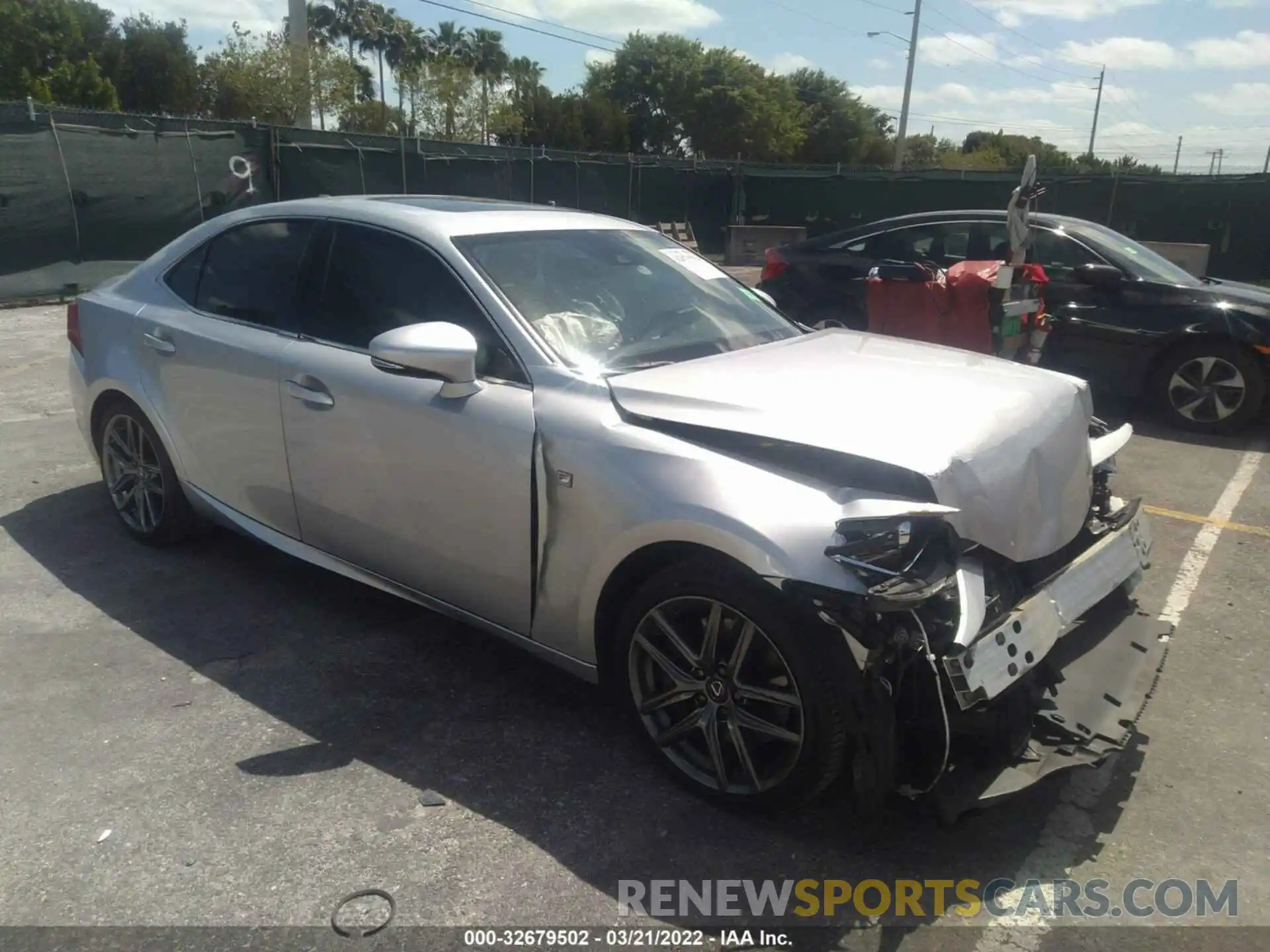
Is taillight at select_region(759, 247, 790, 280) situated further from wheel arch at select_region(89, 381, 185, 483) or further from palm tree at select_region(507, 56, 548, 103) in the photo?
palm tree at select_region(507, 56, 548, 103)

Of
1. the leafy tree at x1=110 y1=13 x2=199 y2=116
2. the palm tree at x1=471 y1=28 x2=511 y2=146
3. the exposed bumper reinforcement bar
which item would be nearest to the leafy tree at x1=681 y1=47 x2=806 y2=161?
the palm tree at x1=471 y1=28 x2=511 y2=146

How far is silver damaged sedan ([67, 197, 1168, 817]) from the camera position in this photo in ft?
8.13

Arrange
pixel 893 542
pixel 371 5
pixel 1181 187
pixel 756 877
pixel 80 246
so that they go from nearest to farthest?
pixel 893 542
pixel 756 877
pixel 80 246
pixel 1181 187
pixel 371 5

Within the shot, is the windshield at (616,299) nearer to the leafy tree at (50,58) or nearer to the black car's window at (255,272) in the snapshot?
the black car's window at (255,272)

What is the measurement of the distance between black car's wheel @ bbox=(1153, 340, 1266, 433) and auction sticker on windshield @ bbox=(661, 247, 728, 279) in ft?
16.2

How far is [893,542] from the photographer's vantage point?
Answer: 2.43m

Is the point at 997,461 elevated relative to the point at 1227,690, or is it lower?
elevated

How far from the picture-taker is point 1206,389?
7.46 metres

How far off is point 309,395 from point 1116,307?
649cm

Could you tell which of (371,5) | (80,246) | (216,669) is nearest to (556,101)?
(371,5)

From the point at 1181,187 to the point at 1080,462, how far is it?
18.7 metres

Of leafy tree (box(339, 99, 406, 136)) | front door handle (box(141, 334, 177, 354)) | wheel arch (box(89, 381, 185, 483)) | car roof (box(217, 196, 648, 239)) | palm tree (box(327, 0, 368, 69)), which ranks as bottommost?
wheel arch (box(89, 381, 185, 483))

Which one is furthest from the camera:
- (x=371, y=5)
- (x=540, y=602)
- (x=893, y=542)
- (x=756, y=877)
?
(x=371, y=5)

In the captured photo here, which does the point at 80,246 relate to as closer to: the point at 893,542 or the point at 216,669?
the point at 216,669
